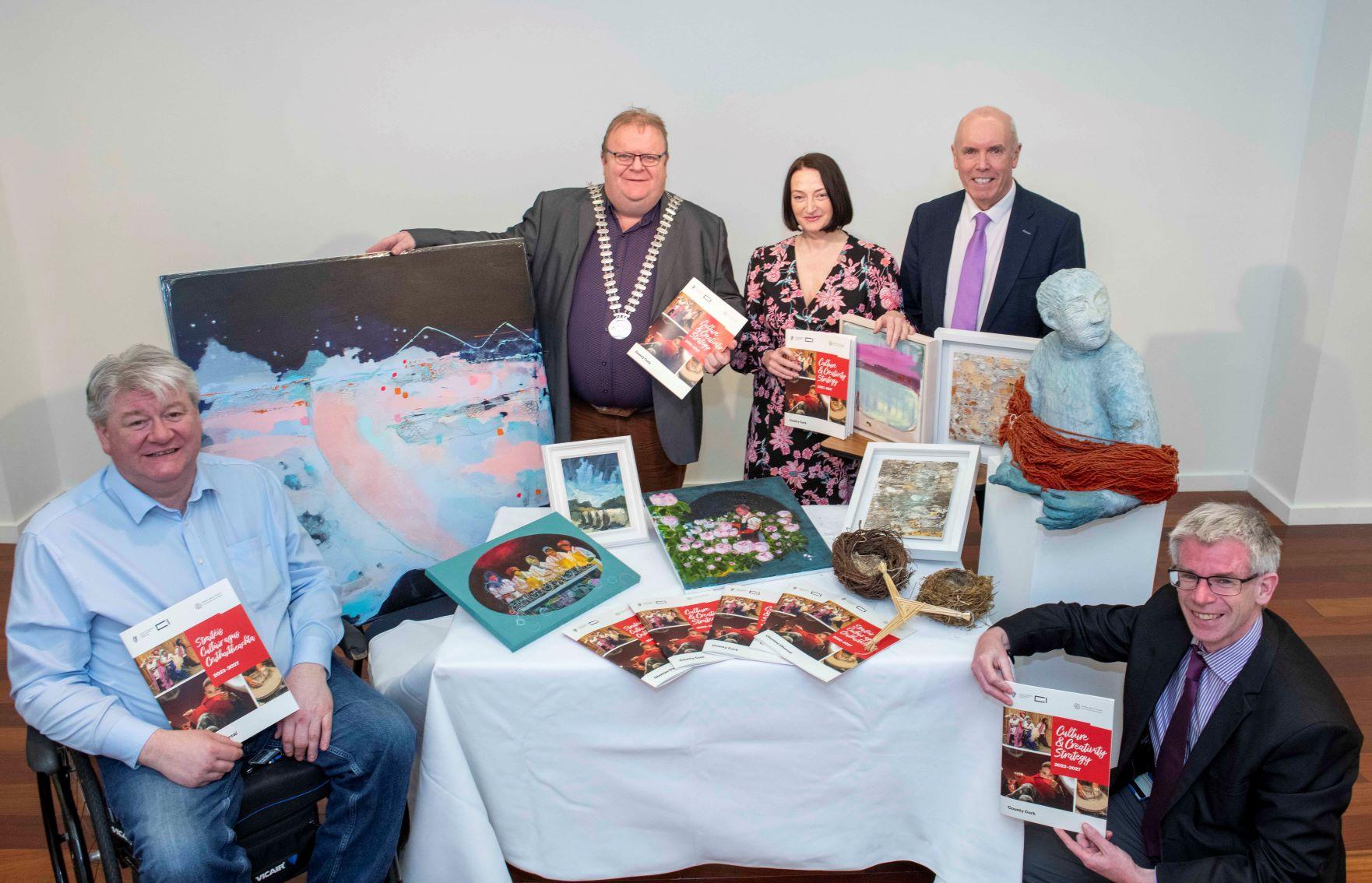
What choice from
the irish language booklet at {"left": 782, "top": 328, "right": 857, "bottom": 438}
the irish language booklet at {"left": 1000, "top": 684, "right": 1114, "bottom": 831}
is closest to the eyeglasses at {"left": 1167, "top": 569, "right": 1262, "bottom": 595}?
the irish language booklet at {"left": 1000, "top": 684, "right": 1114, "bottom": 831}

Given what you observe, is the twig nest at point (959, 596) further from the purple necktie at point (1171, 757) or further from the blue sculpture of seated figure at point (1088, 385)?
the purple necktie at point (1171, 757)

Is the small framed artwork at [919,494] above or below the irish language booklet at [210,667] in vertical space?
above

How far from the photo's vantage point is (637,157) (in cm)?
305

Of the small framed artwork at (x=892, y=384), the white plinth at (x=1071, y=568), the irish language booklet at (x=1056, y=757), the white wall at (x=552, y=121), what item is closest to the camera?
the irish language booklet at (x=1056, y=757)

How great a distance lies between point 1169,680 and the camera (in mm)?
2070

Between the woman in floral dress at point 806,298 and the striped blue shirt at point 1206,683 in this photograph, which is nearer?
the striped blue shirt at point 1206,683

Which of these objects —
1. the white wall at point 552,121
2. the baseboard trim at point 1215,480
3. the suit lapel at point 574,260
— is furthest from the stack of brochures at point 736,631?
the baseboard trim at point 1215,480

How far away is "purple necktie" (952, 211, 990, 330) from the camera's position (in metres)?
3.19

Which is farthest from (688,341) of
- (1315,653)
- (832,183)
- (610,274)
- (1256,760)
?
(1315,653)

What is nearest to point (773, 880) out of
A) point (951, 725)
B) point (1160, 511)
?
point (951, 725)

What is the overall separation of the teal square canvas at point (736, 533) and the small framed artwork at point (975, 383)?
537mm

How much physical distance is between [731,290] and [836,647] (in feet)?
4.83

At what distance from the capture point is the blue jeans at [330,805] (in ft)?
A: 6.58

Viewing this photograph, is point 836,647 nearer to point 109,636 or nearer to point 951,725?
point 951,725
